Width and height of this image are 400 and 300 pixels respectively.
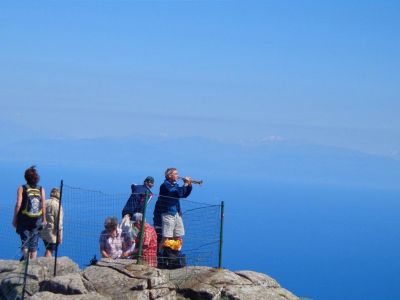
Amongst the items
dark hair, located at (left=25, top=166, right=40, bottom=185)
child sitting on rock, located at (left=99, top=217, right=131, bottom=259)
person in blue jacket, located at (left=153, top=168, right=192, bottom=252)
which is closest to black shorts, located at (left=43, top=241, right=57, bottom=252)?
child sitting on rock, located at (left=99, top=217, right=131, bottom=259)

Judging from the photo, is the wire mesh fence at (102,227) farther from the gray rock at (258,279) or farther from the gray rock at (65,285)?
the gray rock at (65,285)

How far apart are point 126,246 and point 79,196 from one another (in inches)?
55.4

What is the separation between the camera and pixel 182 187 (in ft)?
55.8

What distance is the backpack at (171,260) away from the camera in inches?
663

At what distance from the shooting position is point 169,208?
661 inches

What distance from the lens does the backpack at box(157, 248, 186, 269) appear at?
55.2ft

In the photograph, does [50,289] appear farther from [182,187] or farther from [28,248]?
[182,187]

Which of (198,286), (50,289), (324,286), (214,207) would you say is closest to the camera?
(50,289)

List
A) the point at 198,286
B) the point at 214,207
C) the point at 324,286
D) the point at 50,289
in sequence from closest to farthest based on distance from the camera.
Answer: the point at 50,289 < the point at 198,286 < the point at 214,207 < the point at 324,286

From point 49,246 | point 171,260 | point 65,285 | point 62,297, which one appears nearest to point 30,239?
point 49,246

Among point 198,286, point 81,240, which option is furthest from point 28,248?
point 198,286

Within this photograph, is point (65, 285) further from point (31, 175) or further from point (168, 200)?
point (168, 200)

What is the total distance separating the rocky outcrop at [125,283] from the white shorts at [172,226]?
0.82m

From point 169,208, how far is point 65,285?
321 cm
